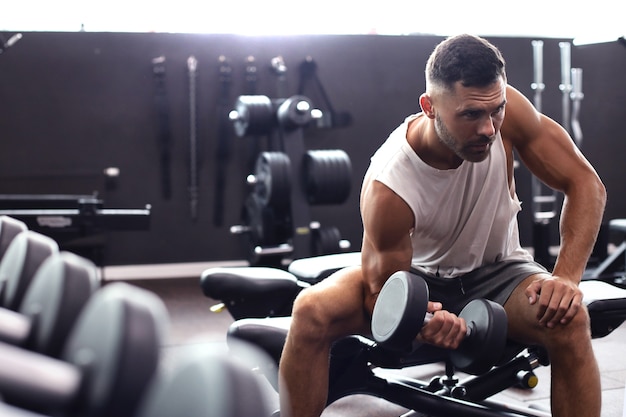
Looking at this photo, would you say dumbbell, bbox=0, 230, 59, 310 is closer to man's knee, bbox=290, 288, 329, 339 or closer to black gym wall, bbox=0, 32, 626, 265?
man's knee, bbox=290, 288, 329, 339

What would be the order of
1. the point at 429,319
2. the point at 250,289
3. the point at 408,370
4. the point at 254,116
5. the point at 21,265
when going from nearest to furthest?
the point at 21,265, the point at 429,319, the point at 250,289, the point at 408,370, the point at 254,116

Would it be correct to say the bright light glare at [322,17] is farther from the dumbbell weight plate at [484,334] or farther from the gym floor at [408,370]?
the dumbbell weight plate at [484,334]

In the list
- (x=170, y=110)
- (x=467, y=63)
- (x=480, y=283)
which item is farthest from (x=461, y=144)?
(x=170, y=110)

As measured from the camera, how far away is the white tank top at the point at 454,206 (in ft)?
7.06

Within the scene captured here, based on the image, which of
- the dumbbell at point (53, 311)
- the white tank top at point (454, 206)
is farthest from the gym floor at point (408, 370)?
the dumbbell at point (53, 311)

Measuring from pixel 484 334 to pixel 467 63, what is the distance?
0.68 m

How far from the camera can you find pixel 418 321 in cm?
167

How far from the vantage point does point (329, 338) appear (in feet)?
6.90

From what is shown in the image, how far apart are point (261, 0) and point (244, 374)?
565 cm

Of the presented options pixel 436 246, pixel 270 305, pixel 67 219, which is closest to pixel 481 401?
pixel 436 246

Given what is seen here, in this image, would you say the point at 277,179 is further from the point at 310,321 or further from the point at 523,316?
the point at 523,316

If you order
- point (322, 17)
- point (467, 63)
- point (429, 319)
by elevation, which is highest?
point (322, 17)

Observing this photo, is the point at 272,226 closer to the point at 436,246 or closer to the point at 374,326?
the point at 436,246

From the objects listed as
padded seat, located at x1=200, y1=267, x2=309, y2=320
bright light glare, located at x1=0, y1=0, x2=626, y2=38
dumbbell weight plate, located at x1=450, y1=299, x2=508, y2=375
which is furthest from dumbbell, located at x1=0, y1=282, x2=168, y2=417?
bright light glare, located at x1=0, y1=0, x2=626, y2=38
